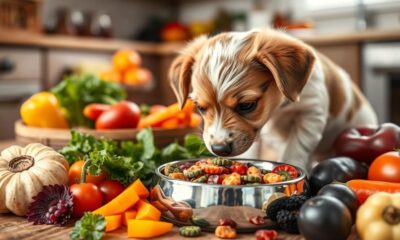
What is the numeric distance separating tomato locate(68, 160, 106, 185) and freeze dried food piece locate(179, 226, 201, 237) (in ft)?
1.08

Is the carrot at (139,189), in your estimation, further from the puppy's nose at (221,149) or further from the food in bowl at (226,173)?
the puppy's nose at (221,149)

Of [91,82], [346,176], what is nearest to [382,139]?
[346,176]

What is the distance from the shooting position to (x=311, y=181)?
4.20ft

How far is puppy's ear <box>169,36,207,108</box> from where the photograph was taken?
5.46 feet

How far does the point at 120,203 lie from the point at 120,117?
28.0 inches

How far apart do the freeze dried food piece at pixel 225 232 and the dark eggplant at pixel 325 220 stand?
0.15m

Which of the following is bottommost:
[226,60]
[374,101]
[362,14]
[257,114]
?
[374,101]

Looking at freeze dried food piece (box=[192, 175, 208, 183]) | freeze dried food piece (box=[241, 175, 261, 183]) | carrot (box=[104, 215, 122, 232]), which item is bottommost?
carrot (box=[104, 215, 122, 232])

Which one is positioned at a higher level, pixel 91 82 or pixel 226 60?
pixel 226 60

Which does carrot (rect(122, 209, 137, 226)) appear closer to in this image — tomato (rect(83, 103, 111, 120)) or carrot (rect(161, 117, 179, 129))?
carrot (rect(161, 117, 179, 129))

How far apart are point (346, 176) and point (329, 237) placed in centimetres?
39

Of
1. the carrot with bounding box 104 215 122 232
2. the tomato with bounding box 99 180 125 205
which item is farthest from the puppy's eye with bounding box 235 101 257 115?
the carrot with bounding box 104 215 122 232

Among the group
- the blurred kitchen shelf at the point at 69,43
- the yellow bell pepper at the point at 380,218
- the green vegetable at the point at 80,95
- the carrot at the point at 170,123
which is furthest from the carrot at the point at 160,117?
the blurred kitchen shelf at the point at 69,43

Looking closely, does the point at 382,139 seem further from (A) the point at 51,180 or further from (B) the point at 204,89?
(A) the point at 51,180
